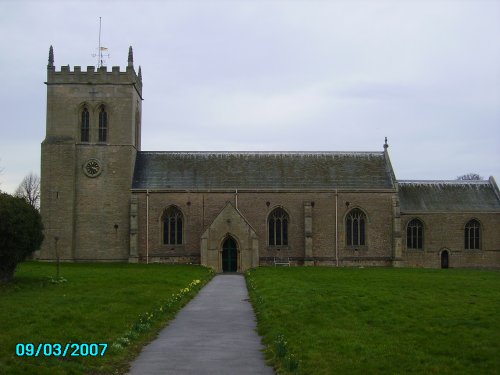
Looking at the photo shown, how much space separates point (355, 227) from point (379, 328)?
122 ft

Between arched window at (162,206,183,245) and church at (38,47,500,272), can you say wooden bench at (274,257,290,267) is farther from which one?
arched window at (162,206,183,245)

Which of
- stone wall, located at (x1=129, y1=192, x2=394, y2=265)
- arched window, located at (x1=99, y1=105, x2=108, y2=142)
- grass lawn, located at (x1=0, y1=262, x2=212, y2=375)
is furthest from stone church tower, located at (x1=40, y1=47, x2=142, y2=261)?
grass lawn, located at (x1=0, y1=262, x2=212, y2=375)

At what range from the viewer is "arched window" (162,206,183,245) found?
52.8 metres

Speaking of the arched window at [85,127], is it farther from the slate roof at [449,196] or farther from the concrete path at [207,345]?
the concrete path at [207,345]

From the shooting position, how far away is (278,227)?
53.8 m

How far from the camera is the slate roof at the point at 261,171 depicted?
5384 cm

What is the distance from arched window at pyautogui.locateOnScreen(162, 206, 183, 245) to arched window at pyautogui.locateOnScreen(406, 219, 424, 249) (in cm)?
1988

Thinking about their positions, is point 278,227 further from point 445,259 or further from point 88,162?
point 88,162

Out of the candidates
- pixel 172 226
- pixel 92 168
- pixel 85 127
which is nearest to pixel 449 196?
pixel 172 226

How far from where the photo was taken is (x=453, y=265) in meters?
54.3

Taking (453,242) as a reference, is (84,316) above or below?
below

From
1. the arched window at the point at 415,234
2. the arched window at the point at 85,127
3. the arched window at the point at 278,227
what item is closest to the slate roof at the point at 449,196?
the arched window at the point at 415,234

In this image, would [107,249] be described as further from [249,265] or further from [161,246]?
[249,265]

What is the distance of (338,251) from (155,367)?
41852 mm
